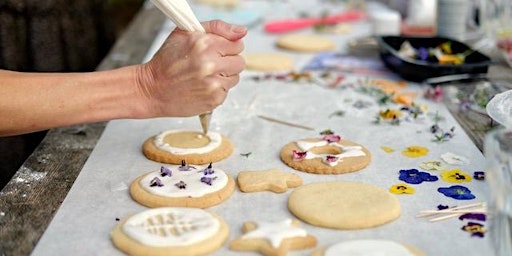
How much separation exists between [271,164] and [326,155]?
131 millimetres

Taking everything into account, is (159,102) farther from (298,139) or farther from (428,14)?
(428,14)

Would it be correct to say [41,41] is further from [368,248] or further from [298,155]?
[368,248]

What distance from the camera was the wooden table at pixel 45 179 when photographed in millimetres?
1257

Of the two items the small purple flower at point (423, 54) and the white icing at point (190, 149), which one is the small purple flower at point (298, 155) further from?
the small purple flower at point (423, 54)

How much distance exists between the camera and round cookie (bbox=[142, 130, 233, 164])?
1.59 meters

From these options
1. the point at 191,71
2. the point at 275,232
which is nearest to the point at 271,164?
the point at 191,71

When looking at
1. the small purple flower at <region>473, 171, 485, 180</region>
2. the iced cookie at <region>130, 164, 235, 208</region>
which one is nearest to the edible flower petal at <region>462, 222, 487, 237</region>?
the small purple flower at <region>473, 171, 485, 180</region>

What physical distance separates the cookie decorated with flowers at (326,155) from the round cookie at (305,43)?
933 millimetres

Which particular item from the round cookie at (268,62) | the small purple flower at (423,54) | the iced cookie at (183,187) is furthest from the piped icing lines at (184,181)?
the small purple flower at (423,54)

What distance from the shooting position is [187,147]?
164cm

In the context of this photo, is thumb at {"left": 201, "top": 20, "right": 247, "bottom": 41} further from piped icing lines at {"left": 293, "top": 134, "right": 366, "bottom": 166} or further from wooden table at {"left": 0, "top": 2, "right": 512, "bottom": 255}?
wooden table at {"left": 0, "top": 2, "right": 512, "bottom": 255}

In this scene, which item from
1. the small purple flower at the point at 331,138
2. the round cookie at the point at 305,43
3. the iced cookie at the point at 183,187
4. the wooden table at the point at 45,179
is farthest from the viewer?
the round cookie at the point at 305,43

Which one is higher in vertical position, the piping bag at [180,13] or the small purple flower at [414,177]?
the piping bag at [180,13]

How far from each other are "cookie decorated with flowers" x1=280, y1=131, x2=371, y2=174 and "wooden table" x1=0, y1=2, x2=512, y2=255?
330mm
